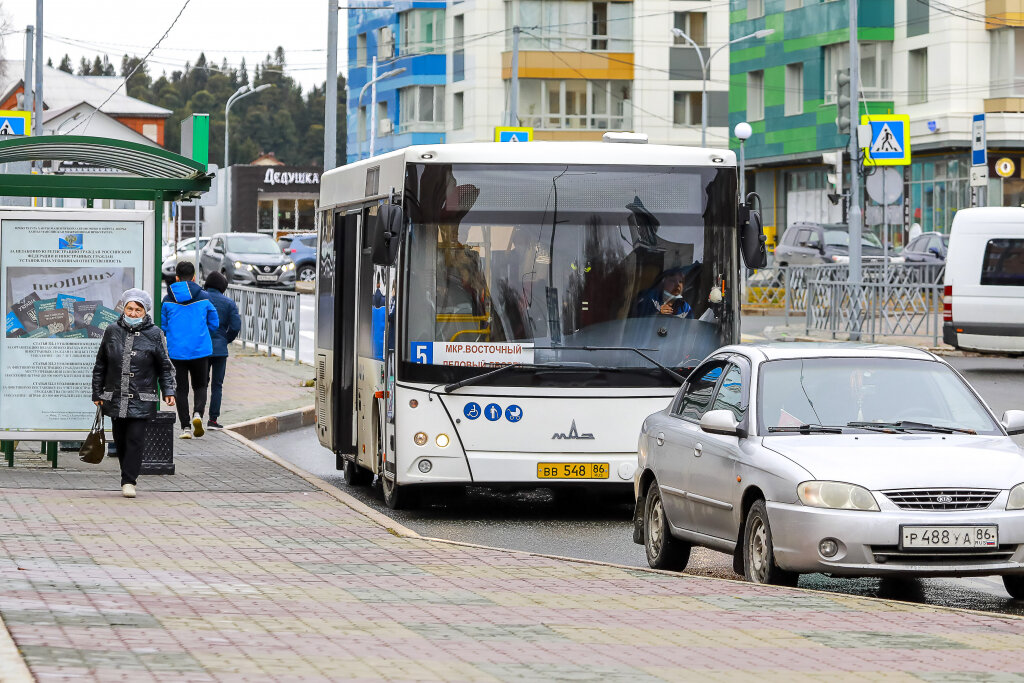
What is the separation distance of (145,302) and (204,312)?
16.5 feet

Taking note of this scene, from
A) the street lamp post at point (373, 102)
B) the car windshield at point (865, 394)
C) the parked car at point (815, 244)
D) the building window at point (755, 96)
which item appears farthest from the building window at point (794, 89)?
the car windshield at point (865, 394)

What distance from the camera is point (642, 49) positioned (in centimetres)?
8462

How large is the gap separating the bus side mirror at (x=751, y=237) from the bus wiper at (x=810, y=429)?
3.47 metres

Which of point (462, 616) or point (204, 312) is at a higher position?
point (204, 312)

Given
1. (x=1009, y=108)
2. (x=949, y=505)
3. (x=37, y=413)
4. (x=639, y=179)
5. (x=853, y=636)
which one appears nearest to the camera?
(x=853, y=636)

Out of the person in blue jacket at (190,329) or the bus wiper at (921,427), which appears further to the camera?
the person in blue jacket at (190,329)

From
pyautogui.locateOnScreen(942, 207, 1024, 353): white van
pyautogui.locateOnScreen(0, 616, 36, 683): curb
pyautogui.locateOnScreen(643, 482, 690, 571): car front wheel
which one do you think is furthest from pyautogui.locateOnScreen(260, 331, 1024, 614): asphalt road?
pyautogui.locateOnScreen(942, 207, 1024, 353): white van

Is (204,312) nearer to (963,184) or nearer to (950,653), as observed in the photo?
(950,653)

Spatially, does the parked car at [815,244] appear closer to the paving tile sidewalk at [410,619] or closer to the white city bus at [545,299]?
the white city bus at [545,299]

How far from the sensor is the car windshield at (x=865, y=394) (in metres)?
9.97

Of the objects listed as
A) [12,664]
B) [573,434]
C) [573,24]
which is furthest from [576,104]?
[12,664]

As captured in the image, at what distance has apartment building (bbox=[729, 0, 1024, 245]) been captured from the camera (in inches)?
2213

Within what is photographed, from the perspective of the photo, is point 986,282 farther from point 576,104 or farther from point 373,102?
point 373,102

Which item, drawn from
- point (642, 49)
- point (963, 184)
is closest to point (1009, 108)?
point (963, 184)
